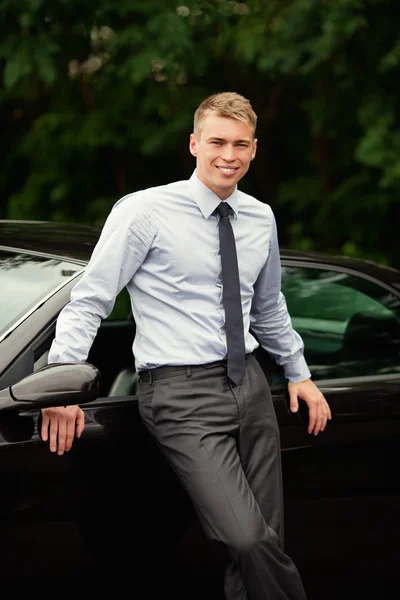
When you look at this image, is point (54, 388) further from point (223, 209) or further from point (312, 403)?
point (312, 403)

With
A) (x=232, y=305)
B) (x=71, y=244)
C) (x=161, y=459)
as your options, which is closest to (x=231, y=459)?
(x=161, y=459)

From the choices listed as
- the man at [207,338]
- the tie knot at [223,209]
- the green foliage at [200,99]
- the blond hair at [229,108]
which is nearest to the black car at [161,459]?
the man at [207,338]

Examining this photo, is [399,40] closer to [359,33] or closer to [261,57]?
[359,33]

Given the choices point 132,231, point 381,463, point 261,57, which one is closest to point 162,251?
point 132,231

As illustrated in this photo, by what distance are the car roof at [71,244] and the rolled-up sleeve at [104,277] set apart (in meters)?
0.32

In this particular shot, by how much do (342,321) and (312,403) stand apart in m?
0.79

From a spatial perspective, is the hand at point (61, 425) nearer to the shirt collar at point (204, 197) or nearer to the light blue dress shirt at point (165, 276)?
the light blue dress shirt at point (165, 276)

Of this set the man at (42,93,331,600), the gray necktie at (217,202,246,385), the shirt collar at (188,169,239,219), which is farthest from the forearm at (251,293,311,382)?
the shirt collar at (188,169,239,219)

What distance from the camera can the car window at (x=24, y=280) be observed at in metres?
2.84

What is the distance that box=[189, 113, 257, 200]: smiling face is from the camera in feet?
9.30

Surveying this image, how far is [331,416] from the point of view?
3.11 m

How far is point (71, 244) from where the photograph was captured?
319 cm

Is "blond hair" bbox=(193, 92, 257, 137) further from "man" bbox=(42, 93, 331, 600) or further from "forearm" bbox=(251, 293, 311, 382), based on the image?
"forearm" bbox=(251, 293, 311, 382)

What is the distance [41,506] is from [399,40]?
5684 mm
